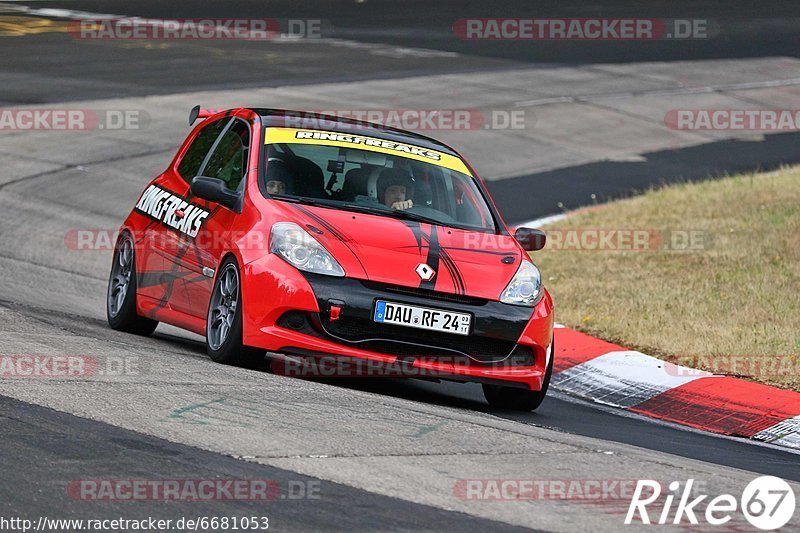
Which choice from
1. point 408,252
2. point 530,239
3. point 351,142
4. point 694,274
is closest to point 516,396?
point 530,239

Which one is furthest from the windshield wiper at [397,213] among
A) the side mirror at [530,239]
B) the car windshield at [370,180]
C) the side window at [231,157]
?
the side window at [231,157]

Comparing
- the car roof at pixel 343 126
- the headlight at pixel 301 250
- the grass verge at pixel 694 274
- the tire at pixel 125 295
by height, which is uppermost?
the car roof at pixel 343 126

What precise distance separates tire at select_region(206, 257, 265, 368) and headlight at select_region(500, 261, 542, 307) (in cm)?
139

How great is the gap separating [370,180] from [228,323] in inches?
52.5

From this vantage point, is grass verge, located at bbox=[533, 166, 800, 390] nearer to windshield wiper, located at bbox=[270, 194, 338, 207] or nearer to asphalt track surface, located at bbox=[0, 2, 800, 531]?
asphalt track surface, located at bbox=[0, 2, 800, 531]

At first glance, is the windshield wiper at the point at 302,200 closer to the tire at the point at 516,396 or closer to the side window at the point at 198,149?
the side window at the point at 198,149

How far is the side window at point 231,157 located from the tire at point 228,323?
2.49ft

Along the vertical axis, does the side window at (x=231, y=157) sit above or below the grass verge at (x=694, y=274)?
above

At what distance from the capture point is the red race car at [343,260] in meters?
7.84

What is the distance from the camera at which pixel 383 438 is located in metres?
6.38

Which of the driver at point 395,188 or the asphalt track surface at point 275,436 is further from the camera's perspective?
the driver at point 395,188

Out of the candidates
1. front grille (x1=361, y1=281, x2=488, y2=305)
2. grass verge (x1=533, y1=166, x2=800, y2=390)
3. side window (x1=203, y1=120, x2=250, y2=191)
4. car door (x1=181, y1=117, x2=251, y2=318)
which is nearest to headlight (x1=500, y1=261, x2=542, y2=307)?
front grille (x1=361, y1=281, x2=488, y2=305)

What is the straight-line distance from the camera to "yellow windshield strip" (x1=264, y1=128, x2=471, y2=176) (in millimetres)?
9062

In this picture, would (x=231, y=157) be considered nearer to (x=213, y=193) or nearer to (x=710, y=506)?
(x=213, y=193)
